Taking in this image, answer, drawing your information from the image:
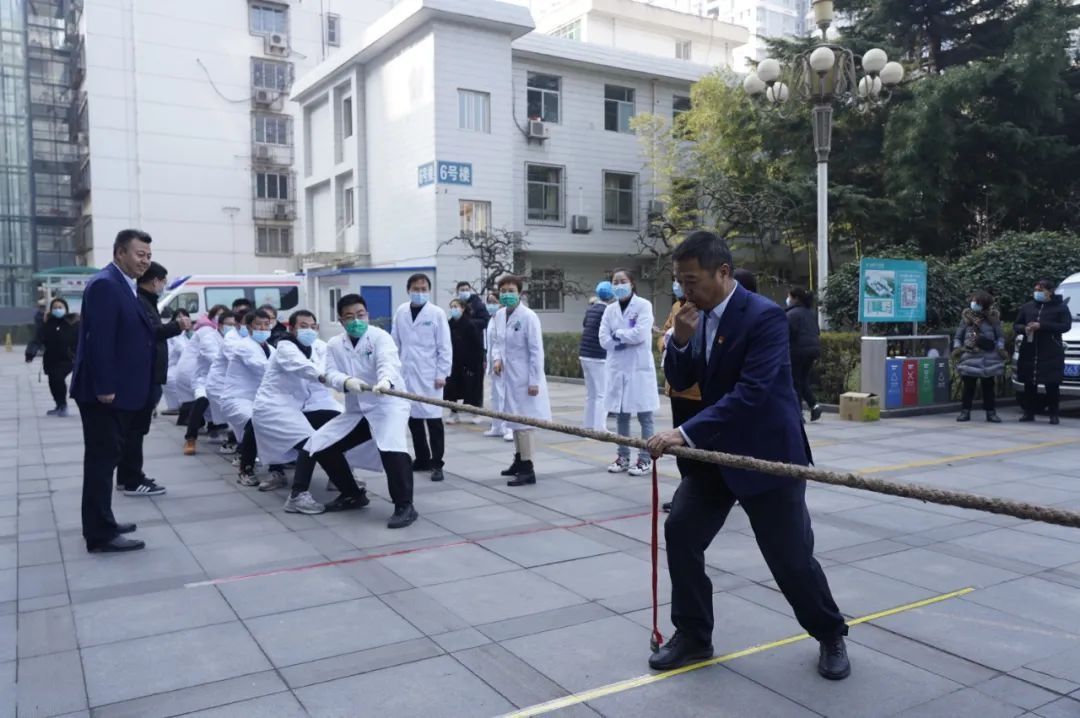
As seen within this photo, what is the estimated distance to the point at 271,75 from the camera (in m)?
38.2

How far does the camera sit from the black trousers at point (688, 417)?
3580 millimetres

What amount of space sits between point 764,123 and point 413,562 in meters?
20.5

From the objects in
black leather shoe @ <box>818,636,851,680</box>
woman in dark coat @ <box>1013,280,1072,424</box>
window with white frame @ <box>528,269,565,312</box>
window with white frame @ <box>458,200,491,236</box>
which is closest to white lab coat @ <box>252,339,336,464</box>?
black leather shoe @ <box>818,636,851,680</box>

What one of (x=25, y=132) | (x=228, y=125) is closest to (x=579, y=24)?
(x=228, y=125)

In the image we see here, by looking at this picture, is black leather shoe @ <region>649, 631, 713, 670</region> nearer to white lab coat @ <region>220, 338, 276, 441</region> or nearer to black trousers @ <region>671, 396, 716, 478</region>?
black trousers @ <region>671, 396, 716, 478</region>

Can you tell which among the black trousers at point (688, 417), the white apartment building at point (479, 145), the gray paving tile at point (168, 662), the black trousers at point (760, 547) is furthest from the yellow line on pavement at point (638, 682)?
the white apartment building at point (479, 145)

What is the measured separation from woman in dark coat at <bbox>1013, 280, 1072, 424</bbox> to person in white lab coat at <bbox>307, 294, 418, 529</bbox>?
830 cm

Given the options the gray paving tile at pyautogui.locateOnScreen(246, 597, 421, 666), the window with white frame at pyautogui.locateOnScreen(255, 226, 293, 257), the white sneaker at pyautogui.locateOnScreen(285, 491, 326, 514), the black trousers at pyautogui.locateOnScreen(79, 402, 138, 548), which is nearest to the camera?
the gray paving tile at pyautogui.locateOnScreen(246, 597, 421, 666)

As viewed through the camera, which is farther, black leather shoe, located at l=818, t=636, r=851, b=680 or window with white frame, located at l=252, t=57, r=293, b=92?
window with white frame, located at l=252, t=57, r=293, b=92

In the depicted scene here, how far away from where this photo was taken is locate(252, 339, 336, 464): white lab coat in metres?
6.88

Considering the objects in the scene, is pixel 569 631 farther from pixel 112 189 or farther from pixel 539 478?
pixel 112 189

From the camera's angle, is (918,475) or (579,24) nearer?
(918,475)

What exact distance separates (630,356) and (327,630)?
4.24 meters

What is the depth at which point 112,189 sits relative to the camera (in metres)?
34.2
